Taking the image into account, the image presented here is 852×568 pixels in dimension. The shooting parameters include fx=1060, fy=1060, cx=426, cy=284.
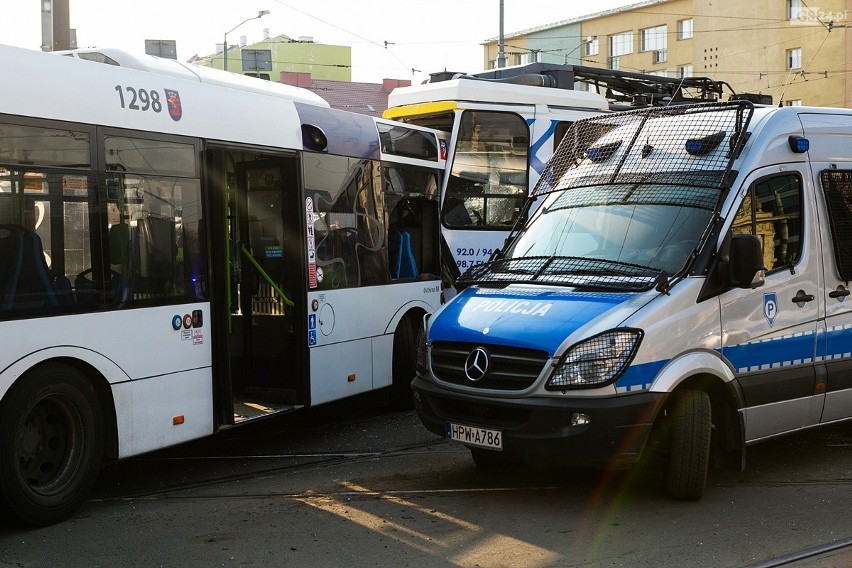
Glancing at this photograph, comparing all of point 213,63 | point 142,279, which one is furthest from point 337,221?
point 213,63

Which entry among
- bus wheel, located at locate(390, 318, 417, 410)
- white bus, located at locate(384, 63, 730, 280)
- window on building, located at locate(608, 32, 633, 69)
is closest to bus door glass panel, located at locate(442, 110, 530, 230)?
white bus, located at locate(384, 63, 730, 280)

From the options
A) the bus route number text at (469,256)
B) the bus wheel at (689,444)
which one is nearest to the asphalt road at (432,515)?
the bus wheel at (689,444)

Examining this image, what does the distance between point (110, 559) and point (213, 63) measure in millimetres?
67561

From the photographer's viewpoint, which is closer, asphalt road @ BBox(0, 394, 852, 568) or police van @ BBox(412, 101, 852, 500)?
asphalt road @ BBox(0, 394, 852, 568)

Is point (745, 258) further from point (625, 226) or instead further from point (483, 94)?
point (483, 94)

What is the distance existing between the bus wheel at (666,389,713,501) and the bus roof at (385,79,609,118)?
22.8ft

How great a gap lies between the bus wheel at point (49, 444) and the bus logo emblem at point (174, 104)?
1.99 meters

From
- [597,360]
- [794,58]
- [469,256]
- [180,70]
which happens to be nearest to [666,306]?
[597,360]

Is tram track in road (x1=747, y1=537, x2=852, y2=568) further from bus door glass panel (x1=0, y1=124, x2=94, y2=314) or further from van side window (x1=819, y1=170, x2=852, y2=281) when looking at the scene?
bus door glass panel (x1=0, y1=124, x2=94, y2=314)

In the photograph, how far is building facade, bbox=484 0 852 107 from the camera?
41.7 m

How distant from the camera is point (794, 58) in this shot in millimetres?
44062

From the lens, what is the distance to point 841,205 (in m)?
7.86

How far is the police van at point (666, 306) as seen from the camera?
6.34 meters

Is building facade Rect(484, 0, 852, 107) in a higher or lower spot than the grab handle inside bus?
higher
